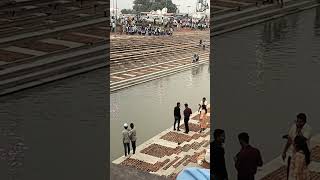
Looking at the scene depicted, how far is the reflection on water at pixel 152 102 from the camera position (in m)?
5.40

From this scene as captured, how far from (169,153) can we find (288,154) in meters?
2.09

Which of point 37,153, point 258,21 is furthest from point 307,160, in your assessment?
point 37,153

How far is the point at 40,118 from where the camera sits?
12.4 feet

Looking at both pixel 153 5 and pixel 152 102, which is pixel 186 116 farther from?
pixel 153 5

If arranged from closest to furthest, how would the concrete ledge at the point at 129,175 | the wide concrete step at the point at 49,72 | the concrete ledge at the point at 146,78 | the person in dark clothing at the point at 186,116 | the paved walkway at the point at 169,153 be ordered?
the concrete ledge at the point at 129,175 < the paved walkway at the point at 169,153 < the wide concrete step at the point at 49,72 < the person in dark clothing at the point at 186,116 < the concrete ledge at the point at 146,78

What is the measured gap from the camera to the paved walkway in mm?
4008

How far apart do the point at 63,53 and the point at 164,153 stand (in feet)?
4.67

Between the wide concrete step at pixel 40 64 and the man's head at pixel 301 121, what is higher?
the wide concrete step at pixel 40 64

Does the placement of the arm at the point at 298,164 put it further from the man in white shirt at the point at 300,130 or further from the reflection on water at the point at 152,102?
the reflection on water at the point at 152,102

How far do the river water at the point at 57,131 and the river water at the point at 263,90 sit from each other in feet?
2.70

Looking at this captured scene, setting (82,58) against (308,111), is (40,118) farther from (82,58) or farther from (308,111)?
(308,111)

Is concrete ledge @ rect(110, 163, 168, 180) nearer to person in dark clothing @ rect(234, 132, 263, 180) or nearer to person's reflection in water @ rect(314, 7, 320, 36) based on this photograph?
person in dark clothing @ rect(234, 132, 263, 180)

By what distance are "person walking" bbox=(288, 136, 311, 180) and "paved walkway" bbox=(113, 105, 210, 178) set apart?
1.55m

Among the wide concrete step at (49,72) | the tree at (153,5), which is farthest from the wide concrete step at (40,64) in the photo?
the tree at (153,5)
